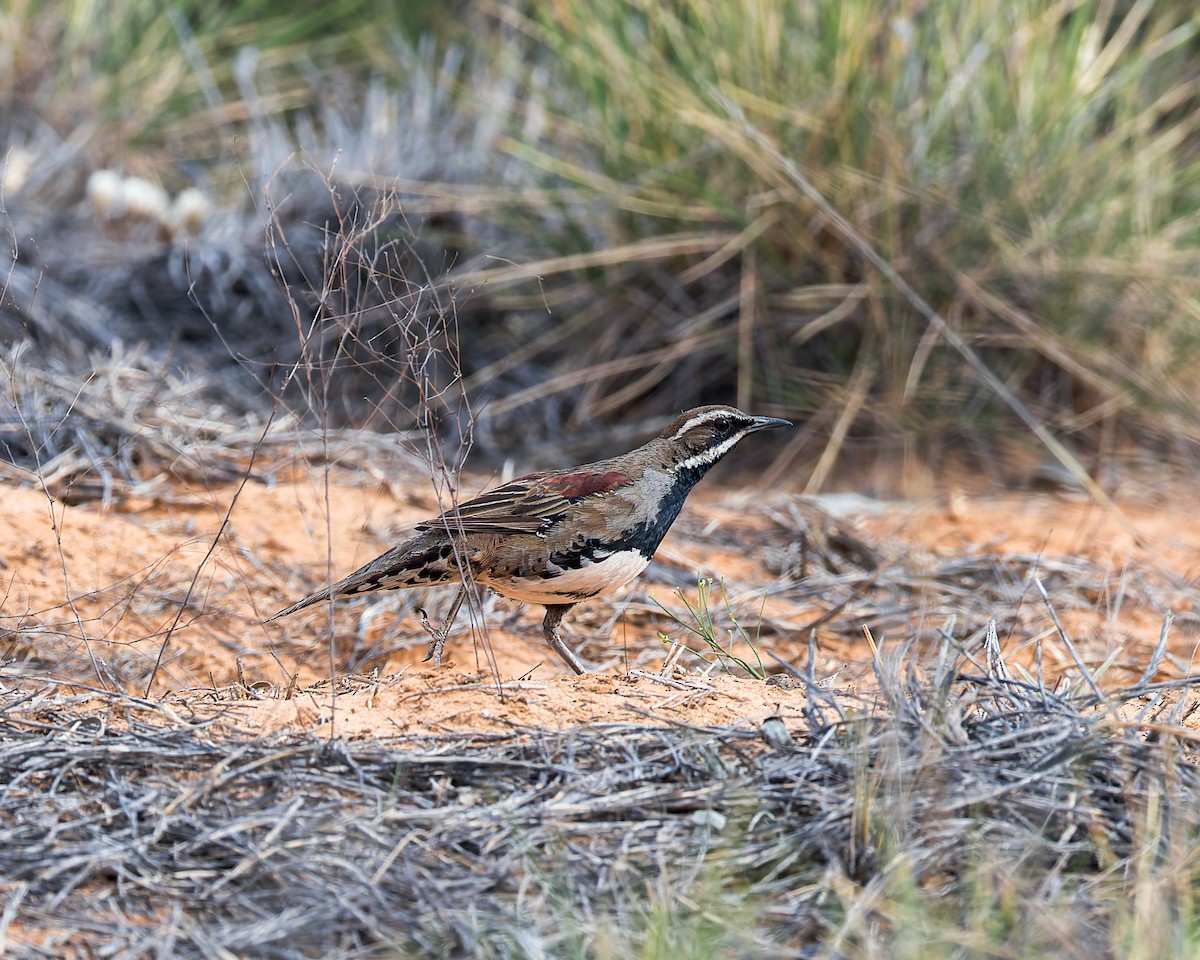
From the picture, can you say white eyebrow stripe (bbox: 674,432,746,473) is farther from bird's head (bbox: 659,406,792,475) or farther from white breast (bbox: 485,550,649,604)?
white breast (bbox: 485,550,649,604)

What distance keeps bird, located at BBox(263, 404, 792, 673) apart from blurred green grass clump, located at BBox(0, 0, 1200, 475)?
262cm

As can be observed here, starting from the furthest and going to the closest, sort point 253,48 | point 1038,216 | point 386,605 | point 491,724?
point 253,48, point 1038,216, point 386,605, point 491,724

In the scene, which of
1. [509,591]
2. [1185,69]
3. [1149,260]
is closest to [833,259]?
[1149,260]

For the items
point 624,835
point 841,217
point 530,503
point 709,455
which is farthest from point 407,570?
point 841,217

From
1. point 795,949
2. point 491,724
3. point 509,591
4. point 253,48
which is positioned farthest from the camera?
point 253,48

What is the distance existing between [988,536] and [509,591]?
3.31m

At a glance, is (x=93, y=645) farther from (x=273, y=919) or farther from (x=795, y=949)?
(x=795, y=949)

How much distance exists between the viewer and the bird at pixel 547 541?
4.88m

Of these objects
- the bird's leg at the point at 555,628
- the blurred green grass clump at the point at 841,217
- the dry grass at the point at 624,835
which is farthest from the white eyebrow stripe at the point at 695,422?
the blurred green grass clump at the point at 841,217

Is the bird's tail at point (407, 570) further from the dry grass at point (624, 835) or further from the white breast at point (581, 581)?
the dry grass at point (624, 835)

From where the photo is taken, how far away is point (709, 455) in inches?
210

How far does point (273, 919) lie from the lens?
3072 mm

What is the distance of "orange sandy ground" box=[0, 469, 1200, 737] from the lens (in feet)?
13.6

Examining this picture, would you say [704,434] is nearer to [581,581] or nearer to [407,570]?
[581,581]
